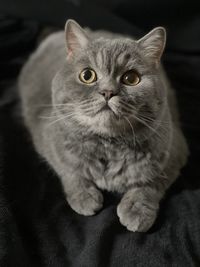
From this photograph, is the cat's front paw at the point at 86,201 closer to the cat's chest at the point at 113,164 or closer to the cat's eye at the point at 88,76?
the cat's chest at the point at 113,164

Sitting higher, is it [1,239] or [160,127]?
[160,127]

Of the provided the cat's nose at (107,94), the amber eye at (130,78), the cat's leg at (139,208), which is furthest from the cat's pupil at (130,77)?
the cat's leg at (139,208)

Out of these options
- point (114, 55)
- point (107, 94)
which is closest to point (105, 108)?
point (107, 94)

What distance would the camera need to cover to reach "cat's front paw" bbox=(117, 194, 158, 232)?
1.20m

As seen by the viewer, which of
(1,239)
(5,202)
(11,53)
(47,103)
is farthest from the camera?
(11,53)

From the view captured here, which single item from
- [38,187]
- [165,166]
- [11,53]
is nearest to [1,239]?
[38,187]

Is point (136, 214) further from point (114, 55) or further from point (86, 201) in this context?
point (114, 55)

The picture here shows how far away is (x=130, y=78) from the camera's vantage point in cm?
119

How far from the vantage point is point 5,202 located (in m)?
1.19

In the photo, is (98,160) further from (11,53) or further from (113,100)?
(11,53)

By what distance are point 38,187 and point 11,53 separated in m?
0.81

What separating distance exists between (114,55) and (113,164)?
1.06 feet

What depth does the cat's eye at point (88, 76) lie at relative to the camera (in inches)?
46.4

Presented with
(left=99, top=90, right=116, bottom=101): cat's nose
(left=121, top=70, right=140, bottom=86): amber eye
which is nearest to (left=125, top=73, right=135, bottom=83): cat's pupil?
(left=121, top=70, right=140, bottom=86): amber eye
